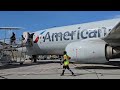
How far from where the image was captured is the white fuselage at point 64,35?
847 inches

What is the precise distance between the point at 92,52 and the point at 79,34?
4384 millimetres

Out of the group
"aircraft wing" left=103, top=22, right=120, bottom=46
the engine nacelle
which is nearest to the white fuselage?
"aircraft wing" left=103, top=22, right=120, bottom=46

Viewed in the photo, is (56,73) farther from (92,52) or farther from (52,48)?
(52,48)

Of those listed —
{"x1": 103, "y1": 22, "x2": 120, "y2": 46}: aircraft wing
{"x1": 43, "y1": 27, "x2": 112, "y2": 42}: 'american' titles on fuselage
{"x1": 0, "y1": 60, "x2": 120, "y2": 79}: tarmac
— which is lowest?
{"x1": 0, "y1": 60, "x2": 120, "y2": 79}: tarmac

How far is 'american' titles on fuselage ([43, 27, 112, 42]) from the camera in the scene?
2128 cm

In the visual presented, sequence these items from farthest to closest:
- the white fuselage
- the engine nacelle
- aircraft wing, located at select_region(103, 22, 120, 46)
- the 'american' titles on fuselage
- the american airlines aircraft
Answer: the white fuselage → the 'american' titles on fuselage → the american airlines aircraft → the engine nacelle → aircraft wing, located at select_region(103, 22, 120, 46)

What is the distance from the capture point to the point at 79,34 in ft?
73.9

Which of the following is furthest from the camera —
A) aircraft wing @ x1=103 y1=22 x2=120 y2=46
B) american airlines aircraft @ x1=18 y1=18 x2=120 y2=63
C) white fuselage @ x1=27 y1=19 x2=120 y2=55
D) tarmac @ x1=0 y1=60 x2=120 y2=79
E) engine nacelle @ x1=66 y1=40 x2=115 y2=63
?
white fuselage @ x1=27 y1=19 x2=120 y2=55

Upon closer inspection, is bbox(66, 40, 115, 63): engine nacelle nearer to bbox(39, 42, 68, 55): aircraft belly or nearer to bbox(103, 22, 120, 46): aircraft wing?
bbox(103, 22, 120, 46): aircraft wing

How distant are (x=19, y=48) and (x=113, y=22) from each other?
12244 mm

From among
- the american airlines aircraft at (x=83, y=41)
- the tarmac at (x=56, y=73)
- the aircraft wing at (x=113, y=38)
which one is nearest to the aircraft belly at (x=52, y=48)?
the american airlines aircraft at (x=83, y=41)
